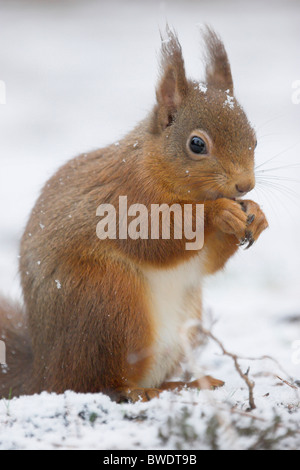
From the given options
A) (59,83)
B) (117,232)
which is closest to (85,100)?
(59,83)

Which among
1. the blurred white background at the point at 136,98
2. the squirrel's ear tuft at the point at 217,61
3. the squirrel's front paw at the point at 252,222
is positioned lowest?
the squirrel's front paw at the point at 252,222

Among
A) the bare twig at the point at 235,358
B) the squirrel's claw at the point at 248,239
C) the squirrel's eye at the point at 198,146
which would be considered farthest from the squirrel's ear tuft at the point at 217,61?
the bare twig at the point at 235,358

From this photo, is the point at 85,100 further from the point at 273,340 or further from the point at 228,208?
the point at 228,208

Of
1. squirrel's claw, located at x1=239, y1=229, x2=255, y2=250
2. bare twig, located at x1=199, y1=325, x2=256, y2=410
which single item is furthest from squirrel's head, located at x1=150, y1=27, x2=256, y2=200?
bare twig, located at x1=199, y1=325, x2=256, y2=410

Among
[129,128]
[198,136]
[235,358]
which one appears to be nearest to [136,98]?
[129,128]

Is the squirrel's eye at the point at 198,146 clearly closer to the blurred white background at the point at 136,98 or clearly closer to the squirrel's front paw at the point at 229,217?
the squirrel's front paw at the point at 229,217

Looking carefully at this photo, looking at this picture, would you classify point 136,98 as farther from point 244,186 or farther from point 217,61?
point 244,186

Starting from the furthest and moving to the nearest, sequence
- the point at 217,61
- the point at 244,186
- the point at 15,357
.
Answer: the point at 15,357 → the point at 217,61 → the point at 244,186
